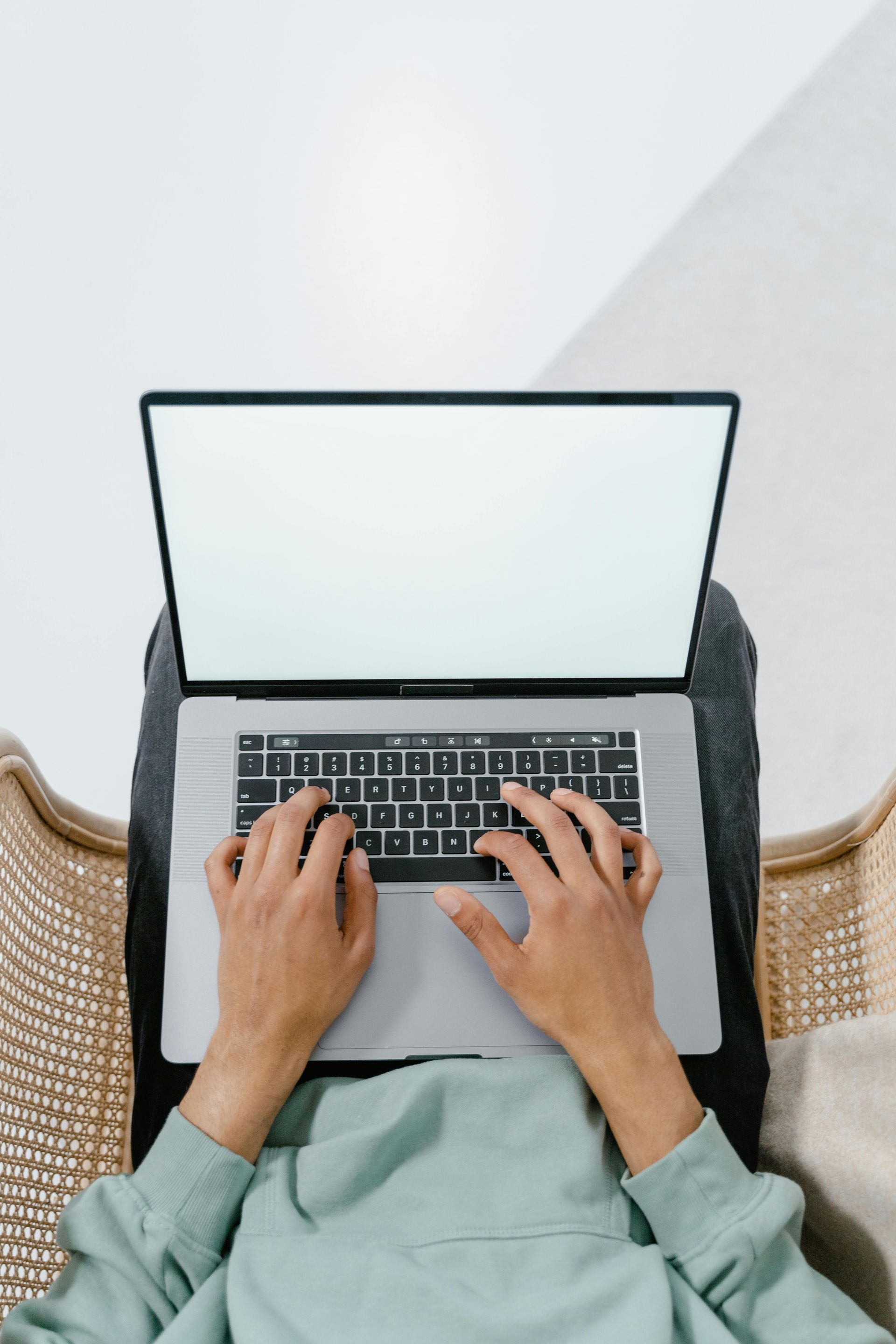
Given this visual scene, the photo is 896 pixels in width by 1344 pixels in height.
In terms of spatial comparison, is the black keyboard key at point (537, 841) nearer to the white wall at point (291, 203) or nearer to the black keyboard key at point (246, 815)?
the black keyboard key at point (246, 815)

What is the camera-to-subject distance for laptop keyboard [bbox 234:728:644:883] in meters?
0.73

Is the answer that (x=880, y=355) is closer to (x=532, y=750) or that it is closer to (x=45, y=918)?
(x=532, y=750)

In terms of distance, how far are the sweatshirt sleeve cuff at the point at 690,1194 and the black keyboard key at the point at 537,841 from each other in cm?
21

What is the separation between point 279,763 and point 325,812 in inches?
2.1

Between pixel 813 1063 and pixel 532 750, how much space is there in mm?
309

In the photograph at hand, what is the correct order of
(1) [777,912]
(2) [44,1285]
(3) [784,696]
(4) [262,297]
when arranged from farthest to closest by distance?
1. (4) [262,297]
2. (3) [784,696]
3. (1) [777,912]
4. (2) [44,1285]

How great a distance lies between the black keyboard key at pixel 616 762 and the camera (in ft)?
2.48

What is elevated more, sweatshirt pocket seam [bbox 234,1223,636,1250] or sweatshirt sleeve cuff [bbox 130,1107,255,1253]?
sweatshirt sleeve cuff [bbox 130,1107,255,1253]

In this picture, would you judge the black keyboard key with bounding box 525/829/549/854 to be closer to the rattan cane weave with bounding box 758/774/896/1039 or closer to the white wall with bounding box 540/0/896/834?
the rattan cane weave with bounding box 758/774/896/1039

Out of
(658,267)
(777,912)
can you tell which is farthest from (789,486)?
(777,912)

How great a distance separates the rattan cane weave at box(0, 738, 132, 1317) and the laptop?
0.11 meters

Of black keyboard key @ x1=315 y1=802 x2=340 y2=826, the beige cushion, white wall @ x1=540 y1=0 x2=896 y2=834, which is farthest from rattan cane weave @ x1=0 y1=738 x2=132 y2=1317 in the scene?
white wall @ x1=540 y1=0 x2=896 y2=834

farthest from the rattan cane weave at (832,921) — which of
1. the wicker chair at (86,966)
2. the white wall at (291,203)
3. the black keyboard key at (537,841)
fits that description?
the white wall at (291,203)

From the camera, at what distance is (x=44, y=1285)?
709 mm
